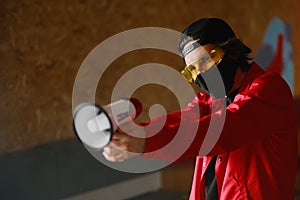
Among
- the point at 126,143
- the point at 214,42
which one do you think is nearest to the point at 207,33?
the point at 214,42

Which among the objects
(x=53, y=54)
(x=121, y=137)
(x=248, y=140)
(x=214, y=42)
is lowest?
(x=248, y=140)

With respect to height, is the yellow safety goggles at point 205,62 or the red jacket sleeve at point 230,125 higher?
the yellow safety goggles at point 205,62

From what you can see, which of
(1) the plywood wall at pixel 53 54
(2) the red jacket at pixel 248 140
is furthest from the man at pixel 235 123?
(1) the plywood wall at pixel 53 54

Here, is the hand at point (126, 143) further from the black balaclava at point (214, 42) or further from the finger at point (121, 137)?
the black balaclava at point (214, 42)

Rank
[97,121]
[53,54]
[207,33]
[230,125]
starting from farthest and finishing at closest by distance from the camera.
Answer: [53,54], [207,33], [230,125], [97,121]

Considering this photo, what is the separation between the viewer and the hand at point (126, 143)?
974 mm

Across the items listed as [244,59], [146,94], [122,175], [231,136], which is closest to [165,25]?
[146,94]

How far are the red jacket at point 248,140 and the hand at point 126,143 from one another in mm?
38

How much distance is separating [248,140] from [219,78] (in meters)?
0.25

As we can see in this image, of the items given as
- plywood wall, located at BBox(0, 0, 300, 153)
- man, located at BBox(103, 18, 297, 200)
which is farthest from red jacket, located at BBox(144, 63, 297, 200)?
plywood wall, located at BBox(0, 0, 300, 153)

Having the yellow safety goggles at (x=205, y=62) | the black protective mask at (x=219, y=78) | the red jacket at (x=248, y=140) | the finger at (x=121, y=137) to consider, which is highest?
the yellow safety goggles at (x=205, y=62)

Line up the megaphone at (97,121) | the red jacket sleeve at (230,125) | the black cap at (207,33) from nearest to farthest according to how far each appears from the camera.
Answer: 1. the megaphone at (97,121)
2. the red jacket sleeve at (230,125)
3. the black cap at (207,33)

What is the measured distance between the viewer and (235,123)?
1132 mm

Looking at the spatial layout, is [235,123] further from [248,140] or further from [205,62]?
[205,62]
